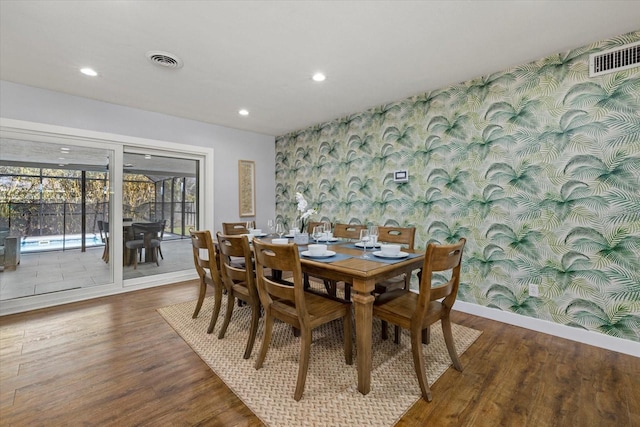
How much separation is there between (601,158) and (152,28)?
355 cm

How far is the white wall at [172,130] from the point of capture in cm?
297

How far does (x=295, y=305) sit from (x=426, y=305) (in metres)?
0.76

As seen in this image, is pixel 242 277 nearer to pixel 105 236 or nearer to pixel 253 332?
pixel 253 332

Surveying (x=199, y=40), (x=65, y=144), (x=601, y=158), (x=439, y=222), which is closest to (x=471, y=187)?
(x=439, y=222)

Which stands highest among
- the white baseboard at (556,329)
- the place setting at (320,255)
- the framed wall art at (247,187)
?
the framed wall art at (247,187)

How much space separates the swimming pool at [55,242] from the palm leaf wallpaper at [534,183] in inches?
149

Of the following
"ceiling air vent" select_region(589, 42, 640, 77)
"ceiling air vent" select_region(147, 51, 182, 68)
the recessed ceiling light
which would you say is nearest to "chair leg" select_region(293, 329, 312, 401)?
"ceiling air vent" select_region(147, 51, 182, 68)

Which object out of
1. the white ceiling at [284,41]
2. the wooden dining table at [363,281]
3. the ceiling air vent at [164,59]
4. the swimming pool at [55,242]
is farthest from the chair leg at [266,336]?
the swimming pool at [55,242]

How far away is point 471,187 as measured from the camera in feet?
9.36

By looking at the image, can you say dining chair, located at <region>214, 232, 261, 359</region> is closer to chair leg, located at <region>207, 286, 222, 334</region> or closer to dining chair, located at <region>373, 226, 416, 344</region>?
chair leg, located at <region>207, 286, 222, 334</region>

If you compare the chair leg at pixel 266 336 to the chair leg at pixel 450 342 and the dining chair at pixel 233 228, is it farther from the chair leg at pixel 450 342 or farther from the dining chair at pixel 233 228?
the dining chair at pixel 233 228

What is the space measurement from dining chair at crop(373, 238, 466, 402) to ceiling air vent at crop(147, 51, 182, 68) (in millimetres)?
2576

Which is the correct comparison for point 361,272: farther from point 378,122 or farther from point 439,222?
point 378,122

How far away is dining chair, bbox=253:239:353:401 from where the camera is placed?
1.60 meters
